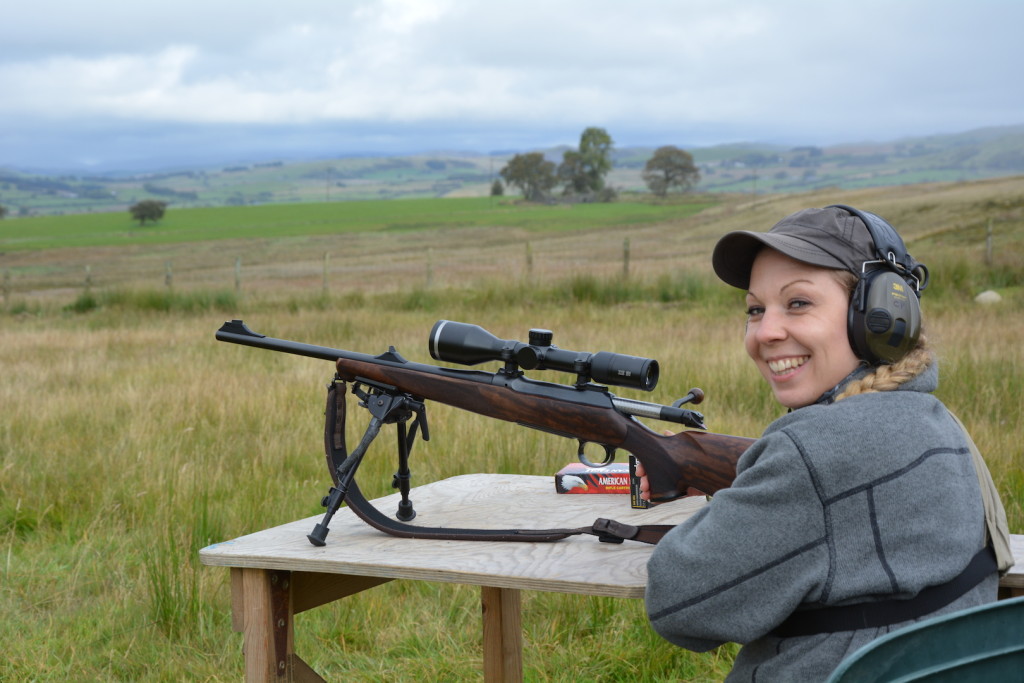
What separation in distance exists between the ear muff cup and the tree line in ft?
405

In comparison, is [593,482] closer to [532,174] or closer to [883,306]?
[883,306]

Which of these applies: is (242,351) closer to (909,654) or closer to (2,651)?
(2,651)

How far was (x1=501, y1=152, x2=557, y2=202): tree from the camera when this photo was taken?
13038 centimetres

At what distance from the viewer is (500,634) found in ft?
12.2

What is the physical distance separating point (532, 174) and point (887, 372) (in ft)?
428

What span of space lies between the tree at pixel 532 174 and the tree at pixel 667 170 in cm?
1329

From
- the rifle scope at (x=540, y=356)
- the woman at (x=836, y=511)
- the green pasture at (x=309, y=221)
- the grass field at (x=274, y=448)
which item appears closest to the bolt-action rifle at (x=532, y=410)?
the rifle scope at (x=540, y=356)

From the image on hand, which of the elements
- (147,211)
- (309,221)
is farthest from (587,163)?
(147,211)

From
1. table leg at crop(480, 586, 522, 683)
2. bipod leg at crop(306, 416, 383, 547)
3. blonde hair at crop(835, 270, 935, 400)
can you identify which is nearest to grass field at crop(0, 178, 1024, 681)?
table leg at crop(480, 586, 522, 683)

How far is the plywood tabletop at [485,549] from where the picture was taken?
99.6 inches

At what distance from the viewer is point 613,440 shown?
117 inches

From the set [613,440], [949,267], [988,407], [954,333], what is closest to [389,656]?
[613,440]

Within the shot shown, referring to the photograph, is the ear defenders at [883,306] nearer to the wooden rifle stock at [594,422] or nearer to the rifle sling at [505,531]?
the wooden rifle stock at [594,422]

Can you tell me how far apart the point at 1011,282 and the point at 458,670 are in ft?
54.6
